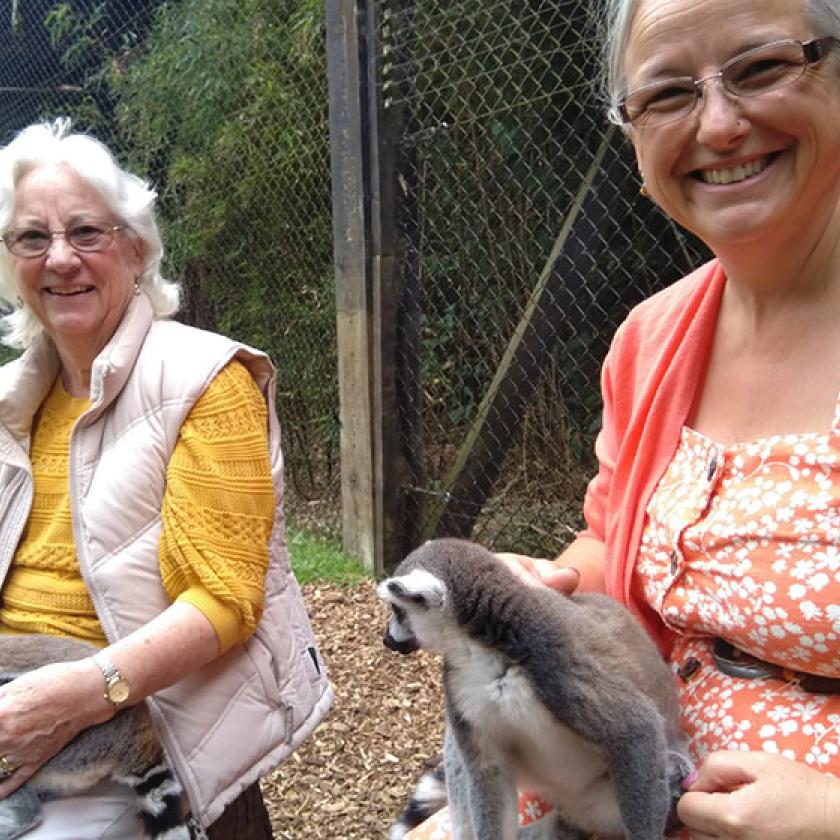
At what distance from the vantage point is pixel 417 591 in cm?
148

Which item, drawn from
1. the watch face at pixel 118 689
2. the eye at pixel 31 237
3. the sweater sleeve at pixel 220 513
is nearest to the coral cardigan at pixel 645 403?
the sweater sleeve at pixel 220 513

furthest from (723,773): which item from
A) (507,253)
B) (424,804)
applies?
(507,253)

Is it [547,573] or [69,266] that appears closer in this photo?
[547,573]

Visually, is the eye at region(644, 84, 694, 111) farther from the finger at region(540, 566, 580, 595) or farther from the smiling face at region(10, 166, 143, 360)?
the smiling face at region(10, 166, 143, 360)

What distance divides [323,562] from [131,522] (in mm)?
2566

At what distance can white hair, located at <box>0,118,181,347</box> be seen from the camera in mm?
2086

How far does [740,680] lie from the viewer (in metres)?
1.35

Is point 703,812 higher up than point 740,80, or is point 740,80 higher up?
point 740,80

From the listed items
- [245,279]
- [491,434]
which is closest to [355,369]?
[491,434]

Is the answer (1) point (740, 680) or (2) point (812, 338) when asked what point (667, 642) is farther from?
(2) point (812, 338)

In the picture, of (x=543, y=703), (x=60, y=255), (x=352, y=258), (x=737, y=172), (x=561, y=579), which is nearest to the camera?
(x=737, y=172)

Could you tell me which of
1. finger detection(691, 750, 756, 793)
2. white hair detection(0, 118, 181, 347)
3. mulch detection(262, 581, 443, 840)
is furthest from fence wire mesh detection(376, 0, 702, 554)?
finger detection(691, 750, 756, 793)

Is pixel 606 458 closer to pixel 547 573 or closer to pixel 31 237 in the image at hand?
pixel 547 573

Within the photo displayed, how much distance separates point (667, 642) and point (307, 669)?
90 centimetres
